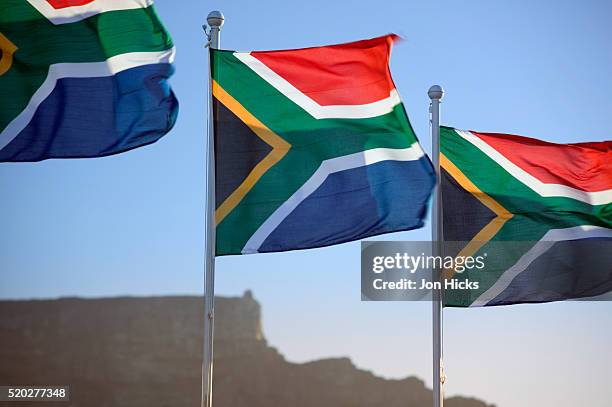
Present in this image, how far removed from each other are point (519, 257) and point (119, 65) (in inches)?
200

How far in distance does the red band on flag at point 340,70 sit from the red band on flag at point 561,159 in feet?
7.95

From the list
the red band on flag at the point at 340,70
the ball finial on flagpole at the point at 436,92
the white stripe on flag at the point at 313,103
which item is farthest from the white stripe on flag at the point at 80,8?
the ball finial on flagpole at the point at 436,92

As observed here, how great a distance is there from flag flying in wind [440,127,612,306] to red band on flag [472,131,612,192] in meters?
0.01

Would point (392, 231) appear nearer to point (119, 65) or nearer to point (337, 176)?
point (337, 176)

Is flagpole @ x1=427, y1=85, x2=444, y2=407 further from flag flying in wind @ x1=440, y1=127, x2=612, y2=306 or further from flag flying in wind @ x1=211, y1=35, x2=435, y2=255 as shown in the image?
flag flying in wind @ x1=211, y1=35, x2=435, y2=255

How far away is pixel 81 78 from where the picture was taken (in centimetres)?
966

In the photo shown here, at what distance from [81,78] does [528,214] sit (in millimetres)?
5347

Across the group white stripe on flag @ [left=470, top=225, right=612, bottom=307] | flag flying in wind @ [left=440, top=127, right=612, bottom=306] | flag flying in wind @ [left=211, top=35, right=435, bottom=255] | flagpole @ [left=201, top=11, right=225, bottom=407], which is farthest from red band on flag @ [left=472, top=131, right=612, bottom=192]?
flagpole @ [left=201, top=11, right=225, bottom=407]

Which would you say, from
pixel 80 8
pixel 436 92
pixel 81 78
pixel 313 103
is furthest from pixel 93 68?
pixel 436 92

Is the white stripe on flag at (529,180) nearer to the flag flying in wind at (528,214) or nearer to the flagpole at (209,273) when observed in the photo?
the flag flying in wind at (528,214)

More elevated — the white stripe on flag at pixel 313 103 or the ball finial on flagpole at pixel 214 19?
the ball finial on flagpole at pixel 214 19

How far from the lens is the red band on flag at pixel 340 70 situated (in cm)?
1004

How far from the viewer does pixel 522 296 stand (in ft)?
39.8

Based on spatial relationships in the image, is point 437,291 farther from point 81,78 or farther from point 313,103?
point 81,78
